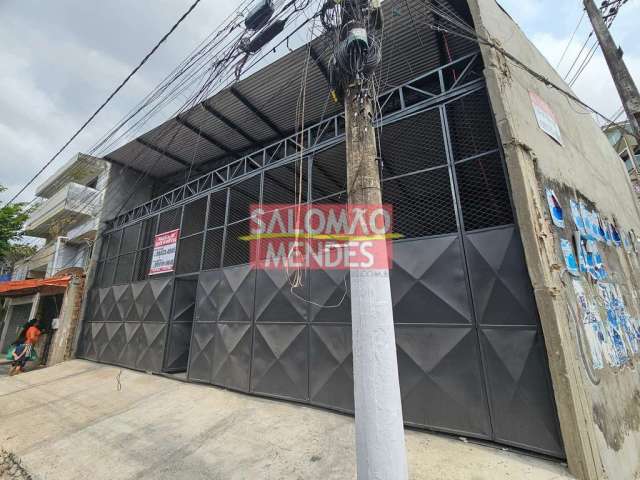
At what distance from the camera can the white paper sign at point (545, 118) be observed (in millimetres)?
5217

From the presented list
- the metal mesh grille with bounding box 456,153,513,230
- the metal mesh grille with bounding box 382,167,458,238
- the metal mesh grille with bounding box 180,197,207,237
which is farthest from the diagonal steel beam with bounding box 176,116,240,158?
the metal mesh grille with bounding box 456,153,513,230

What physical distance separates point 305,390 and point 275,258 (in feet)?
9.42

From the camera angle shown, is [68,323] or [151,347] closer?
[151,347]

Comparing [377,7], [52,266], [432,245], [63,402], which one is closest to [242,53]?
[377,7]

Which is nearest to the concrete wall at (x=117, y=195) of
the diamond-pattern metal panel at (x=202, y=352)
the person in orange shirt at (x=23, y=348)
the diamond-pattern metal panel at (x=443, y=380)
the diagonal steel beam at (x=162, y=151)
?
the person in orange shirt at (x=23, y=348)

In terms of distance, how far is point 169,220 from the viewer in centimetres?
1048

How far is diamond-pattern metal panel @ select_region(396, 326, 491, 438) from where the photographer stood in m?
3.85

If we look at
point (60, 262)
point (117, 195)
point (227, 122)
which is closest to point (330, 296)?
point (227, 122)

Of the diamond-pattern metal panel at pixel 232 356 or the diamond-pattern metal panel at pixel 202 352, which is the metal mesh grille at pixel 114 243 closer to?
the diamond-pattern metal panel at pixel 202 352

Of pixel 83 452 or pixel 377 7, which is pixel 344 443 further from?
pixel 377 7

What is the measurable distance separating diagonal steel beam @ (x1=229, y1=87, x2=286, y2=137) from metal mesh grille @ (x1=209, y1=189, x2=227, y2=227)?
2642 mm

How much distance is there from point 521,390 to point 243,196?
8.19 metres

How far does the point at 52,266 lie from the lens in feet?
48.4

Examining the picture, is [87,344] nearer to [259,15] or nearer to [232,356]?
[232,356]
